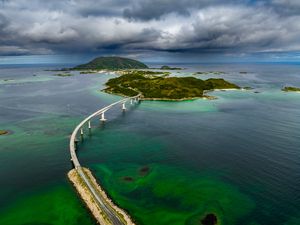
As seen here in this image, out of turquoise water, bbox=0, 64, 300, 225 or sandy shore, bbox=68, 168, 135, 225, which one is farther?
turquoise water, bbox=0, 64, 300, 225

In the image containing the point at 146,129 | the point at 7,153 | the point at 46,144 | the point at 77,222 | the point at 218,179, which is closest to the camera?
the point at 77,222

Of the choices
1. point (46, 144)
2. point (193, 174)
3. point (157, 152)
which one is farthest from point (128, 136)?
point (193, 174)

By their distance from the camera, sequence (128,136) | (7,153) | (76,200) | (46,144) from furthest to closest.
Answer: (128,136) → (46,144) → (7,153) → (76,200)

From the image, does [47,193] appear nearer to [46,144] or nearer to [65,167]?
[65,167]

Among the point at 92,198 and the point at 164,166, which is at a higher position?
the point at 164,166

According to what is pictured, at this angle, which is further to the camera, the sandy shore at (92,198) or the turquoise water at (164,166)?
the turquoise water at (164,166)
